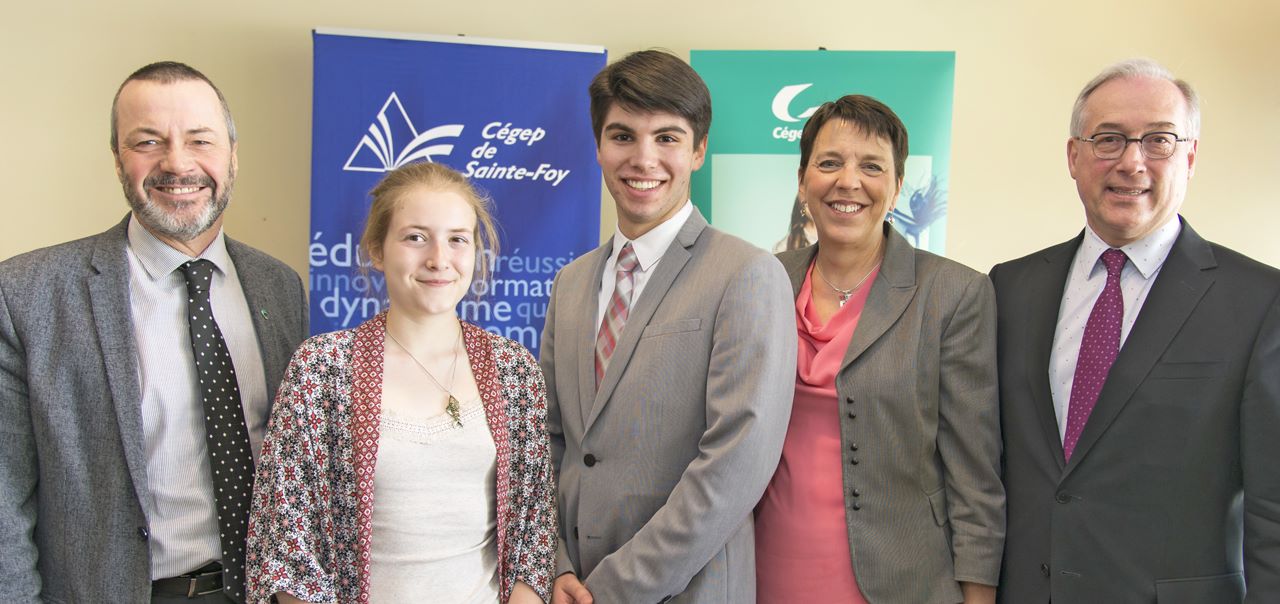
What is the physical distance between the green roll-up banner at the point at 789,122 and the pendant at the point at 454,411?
7.14ft

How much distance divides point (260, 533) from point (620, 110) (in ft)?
4.06

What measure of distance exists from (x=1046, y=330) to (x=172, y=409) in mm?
2150

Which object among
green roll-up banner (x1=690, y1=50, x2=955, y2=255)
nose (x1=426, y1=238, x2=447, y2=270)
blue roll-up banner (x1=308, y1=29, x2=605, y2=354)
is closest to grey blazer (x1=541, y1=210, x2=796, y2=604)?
nose (x1=426, y1=238, x2=447, y2=270)

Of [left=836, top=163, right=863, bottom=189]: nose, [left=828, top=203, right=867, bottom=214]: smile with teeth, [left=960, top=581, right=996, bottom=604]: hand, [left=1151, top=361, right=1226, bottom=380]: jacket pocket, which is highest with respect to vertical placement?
[left=836, top=163, right=863, bottom=189]: nose

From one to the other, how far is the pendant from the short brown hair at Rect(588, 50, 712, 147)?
817 mm

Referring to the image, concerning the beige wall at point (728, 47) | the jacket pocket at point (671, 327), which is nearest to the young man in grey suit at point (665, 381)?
the jacket pocket at point (671, 327)

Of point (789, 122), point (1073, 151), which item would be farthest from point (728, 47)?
point (1073, 151)

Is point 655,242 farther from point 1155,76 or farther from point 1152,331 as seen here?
point 1155,76

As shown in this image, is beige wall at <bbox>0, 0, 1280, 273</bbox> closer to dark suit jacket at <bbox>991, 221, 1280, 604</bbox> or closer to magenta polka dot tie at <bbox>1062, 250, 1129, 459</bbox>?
magenta polka dot tie at <bbox>1062, 250, 1129, 459</bbox>

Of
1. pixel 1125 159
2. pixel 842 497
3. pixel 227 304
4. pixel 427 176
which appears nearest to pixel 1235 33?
pixel 1125 159

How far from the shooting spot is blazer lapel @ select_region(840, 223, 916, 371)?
6.93 feet

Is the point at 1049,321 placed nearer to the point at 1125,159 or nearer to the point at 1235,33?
the point at 1125,159

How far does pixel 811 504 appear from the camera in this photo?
209cm

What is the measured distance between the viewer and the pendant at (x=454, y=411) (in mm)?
1782
